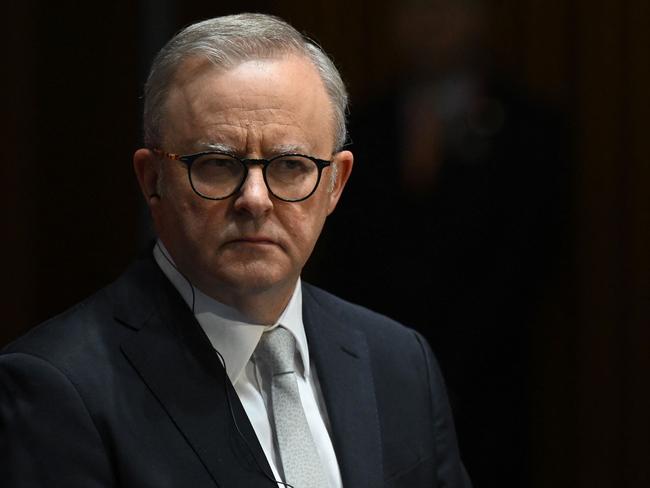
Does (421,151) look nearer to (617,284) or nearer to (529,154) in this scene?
(529,154)

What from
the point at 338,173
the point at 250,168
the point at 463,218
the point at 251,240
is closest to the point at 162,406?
the point at 251,240

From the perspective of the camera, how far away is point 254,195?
186 cm

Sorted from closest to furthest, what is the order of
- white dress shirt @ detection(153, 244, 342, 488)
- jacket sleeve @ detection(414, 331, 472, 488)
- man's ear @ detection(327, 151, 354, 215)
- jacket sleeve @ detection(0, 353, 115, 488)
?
jacket sleeve @ detection(0, 353, 115, 488) → white dress shirt @ detection(153, 244, 342, 488) → man's ear @ detection(327, 151, 354, 215) → jacket sleeve @ detection(414, 331, 472, 488)

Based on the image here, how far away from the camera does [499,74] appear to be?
3453 millimetres

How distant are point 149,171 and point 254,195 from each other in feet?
0.76

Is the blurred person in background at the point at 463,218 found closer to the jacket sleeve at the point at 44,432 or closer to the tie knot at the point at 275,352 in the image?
the tie knot at the point at 275,352

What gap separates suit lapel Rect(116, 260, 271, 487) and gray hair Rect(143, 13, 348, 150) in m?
0.27

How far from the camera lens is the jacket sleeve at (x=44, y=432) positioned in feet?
5.67

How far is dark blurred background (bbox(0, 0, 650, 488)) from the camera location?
10.8ft

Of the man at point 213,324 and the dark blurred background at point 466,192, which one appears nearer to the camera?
the man at point 213,324

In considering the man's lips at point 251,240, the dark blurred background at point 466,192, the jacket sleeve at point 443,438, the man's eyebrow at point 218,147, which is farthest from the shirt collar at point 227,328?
the dark blurred background at point 466,192

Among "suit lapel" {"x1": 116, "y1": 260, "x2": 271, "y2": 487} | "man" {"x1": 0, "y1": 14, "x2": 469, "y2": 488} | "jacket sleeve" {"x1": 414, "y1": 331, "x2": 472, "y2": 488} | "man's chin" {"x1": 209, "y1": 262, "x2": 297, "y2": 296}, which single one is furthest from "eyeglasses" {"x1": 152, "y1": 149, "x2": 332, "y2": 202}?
"jacket sleeve" {"x1": 414, "y1": 331, "x2": 472, "y2": 488}

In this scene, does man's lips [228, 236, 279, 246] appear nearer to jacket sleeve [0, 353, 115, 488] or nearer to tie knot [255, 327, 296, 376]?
tie knot [255, 327, 296, 376]

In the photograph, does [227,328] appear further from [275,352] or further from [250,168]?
[250,168]
